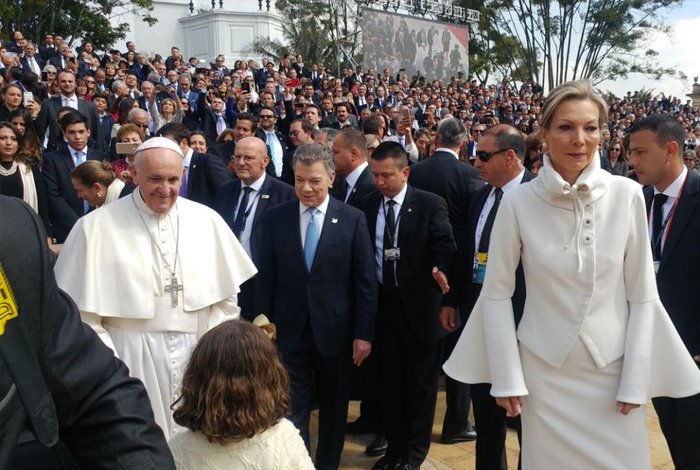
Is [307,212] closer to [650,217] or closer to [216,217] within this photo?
[216,217]

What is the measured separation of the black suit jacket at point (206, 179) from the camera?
601 cm

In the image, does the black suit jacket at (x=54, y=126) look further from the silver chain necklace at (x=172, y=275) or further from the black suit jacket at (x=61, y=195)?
the silver chain necklace at (x=172, y=275)

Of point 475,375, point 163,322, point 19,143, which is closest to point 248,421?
point 475,375

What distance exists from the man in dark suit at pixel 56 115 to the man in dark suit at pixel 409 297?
20.2 ft

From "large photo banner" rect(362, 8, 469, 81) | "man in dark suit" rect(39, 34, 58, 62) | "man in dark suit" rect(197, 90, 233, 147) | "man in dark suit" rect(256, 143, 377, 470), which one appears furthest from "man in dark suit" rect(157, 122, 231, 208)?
"large photo banner" rect(362, 8, 469, 81)

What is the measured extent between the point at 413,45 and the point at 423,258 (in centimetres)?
3574

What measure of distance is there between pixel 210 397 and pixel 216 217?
65.7 inches

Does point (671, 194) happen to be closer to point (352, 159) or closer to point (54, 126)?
point (352, 159)

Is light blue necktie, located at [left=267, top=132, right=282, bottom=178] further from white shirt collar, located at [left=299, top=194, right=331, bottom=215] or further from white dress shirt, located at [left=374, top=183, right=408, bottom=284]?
white shirt collar, located at [left=299, top=194, right=331, bottom=215]

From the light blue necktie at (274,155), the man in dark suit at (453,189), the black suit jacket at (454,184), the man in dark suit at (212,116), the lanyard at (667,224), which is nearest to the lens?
the lanyard at (667,224)

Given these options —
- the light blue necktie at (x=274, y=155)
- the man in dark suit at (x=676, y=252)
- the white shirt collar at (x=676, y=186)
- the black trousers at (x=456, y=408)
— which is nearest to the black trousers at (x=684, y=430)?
the man in dark suit at (x=676, y=252)

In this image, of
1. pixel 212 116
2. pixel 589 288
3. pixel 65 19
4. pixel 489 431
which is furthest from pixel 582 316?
pixel 65 19

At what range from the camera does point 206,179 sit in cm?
603

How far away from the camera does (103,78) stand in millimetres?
13305
